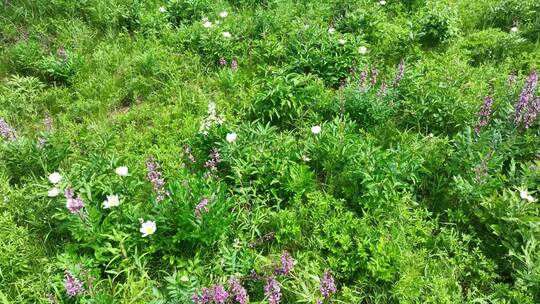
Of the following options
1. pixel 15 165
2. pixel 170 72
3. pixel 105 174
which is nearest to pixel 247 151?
pixel 105 174

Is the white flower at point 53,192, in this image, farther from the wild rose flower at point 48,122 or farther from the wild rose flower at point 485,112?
the wild rose flower at point 485,112

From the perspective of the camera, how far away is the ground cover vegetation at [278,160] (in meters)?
3.45

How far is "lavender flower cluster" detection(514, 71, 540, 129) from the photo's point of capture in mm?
4164

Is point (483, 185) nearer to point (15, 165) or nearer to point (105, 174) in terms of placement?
point (105, 174)

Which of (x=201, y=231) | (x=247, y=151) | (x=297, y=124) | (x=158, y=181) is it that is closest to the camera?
(x=201, y=231)

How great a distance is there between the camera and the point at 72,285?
3.22 meters

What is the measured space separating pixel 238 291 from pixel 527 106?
3.24 m

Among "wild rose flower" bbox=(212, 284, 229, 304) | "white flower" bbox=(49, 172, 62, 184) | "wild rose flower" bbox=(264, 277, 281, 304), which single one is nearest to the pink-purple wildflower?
"wild rose flower" bbox=(264, 277, 281, 304)

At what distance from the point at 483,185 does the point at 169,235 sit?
2.71 m

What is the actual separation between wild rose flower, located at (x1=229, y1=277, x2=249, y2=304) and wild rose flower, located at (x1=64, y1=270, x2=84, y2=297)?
1117mm

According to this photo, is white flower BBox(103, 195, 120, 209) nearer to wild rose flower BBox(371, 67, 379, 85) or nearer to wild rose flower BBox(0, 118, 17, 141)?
wild rose flower BBox(0, 118, 17, 141)

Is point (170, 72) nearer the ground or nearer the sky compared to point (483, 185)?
nearer the ground

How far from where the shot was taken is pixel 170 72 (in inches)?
221

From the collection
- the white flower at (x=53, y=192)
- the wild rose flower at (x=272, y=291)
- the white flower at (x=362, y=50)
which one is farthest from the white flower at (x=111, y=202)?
the white flower at (x=362, y=50)
